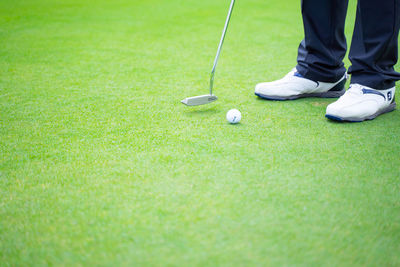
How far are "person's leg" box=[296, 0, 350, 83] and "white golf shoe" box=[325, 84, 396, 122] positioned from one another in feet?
0.60

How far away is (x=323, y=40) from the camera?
1.70 meters

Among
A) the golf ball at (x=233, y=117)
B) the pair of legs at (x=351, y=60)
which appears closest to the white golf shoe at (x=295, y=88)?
the pair of legs at (x=351, y=60)

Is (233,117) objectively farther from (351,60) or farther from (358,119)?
(351,60)

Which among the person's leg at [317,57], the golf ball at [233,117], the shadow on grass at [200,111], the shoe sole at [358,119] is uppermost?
the person's leg at [317,57]

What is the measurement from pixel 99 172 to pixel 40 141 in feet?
1.16

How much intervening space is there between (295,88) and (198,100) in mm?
489

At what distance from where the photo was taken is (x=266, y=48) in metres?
2.61

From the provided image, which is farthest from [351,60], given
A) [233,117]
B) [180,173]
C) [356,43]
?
[180,173]

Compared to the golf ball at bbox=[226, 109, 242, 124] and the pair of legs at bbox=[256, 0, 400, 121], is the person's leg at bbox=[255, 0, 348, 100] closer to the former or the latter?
the pair of legs at bbox=[256, 0, 400, 121]

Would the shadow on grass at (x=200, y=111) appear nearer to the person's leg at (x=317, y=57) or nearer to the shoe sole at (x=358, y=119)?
the person's leg at (x=317, y=57)

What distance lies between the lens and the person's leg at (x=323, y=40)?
1.65 meters

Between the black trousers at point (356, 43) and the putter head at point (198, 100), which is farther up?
the black trousers at point (356, 43)

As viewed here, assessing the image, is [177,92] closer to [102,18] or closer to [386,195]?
[386,195]

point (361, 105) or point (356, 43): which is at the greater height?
point (356, 43)
